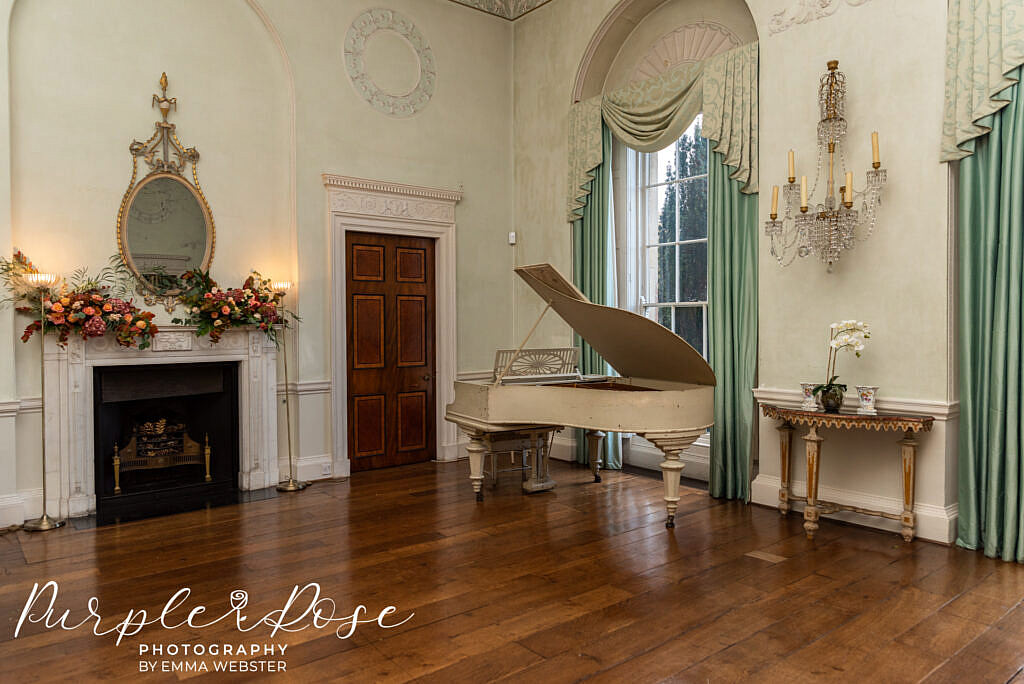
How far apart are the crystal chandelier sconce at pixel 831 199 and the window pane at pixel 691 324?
1251mm

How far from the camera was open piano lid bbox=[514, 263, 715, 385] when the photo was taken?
4336mm

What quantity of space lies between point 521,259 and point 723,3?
297cm

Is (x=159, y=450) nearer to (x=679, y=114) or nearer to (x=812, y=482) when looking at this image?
(x=812, y=482)

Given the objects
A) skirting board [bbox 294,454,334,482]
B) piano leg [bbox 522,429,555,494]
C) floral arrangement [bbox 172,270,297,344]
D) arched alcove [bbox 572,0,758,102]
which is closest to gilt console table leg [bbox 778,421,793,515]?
piano leg [bbox 522,429,555,494]

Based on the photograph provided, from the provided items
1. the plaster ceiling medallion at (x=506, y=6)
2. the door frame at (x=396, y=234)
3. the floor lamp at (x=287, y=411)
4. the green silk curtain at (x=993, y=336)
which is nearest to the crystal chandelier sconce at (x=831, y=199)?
the green silk curtain at (x=993, y=336)

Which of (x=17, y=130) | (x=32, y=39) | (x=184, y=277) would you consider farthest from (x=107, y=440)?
(x=32, y=39)

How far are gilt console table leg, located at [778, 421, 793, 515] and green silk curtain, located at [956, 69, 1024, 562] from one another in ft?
3.21

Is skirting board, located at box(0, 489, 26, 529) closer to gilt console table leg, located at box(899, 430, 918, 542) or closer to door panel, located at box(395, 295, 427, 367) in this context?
door panel, located at box(395, 295, 427, 367)

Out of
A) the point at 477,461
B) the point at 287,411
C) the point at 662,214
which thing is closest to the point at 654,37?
the point at 662,214

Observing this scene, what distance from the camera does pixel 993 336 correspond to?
3928mm

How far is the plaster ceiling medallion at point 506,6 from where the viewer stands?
692cm

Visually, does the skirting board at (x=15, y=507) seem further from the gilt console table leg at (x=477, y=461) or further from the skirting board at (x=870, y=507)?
the skirting board at (x=870, y=507)

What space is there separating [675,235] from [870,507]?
2700 mm

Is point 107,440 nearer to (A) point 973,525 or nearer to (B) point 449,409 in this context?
(B) point 449,409
